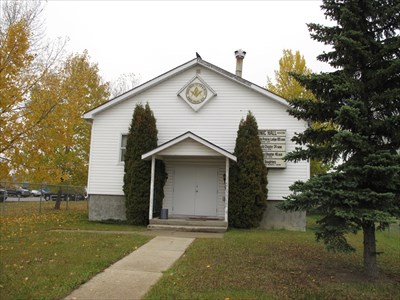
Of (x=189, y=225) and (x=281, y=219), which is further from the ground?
(x=281, y=219)

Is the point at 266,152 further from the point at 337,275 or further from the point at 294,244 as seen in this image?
the point at 337,275

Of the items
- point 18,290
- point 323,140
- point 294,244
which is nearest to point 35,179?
point 18,290

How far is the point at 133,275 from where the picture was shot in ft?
22.3

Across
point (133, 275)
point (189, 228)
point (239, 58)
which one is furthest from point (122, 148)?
point (133, 275)

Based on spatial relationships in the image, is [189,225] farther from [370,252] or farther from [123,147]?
[370,252]

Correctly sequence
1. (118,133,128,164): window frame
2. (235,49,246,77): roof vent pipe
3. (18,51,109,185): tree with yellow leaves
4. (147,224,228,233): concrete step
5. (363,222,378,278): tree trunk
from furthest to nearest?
(235,49,246,77): roof vent pipe < (118,133,128,164): window frame < (147,224,228,233): concrete step < (18,51,109,185): tree with yellow leaves < (363,222,378,278): tree trunk

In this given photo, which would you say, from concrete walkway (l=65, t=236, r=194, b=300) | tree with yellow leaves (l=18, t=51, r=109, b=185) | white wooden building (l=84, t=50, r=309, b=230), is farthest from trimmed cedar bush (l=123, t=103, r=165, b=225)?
concrete walkway (l=65, t=236, r=194, b=300)

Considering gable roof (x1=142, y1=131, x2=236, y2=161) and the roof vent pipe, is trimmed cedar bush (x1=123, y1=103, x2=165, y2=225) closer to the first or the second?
gable roof (x1=142, y1=131, x2=236, y2=161)

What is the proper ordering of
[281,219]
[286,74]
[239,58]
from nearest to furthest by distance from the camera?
1. [281,219]
2. [239,58]
3. [286,74]

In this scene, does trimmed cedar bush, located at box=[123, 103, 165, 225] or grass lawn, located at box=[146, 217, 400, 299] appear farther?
trimmed cedar bush, located at box=[123, 103, 165, 225]

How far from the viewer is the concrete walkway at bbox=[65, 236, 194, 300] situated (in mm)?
5719

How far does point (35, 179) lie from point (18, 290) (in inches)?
305

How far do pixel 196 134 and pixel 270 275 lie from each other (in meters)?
9.13

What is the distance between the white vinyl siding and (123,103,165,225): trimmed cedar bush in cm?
82
